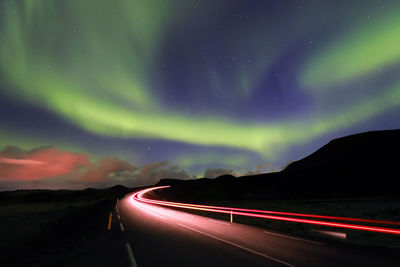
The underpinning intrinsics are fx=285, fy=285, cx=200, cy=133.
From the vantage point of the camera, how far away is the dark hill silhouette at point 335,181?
87.1 m

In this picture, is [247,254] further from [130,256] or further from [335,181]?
[335,181]

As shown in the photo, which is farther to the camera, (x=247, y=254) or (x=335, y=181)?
(x=335, y=181)

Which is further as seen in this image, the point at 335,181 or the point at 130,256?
the point at 335,181

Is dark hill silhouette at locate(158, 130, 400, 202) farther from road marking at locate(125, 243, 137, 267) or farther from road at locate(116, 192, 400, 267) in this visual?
road marking at locate(125, 243, 137, 267)

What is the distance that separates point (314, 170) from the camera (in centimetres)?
13925

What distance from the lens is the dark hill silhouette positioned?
8712 centimetres

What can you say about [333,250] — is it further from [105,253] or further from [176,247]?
[105,253]

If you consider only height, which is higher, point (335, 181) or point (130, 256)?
point (335, 181)

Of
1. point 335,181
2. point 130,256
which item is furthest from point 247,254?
point 335,181

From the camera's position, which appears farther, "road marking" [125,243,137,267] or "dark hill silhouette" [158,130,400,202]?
"dark hill silhouette" [158,130,400,202]

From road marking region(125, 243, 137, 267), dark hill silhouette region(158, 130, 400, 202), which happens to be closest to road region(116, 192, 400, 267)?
road marking region(125, 243, 137, 267)

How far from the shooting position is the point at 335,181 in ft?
383

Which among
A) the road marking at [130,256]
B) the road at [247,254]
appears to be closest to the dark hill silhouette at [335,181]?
the road at [247,254]

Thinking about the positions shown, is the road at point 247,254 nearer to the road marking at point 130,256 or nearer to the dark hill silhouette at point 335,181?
the road marking at point 130,256
